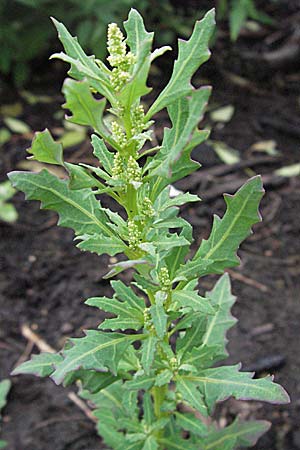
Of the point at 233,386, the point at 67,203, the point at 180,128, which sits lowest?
the point at 233,386

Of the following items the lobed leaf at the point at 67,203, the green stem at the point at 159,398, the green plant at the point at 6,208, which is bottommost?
the green plant at the point at 6,208

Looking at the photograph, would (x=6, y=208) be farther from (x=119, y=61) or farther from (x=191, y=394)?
(x=119, y=61)

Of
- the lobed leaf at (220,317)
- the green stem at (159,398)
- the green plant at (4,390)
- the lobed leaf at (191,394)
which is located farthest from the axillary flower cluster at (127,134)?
the green plant at (4,390)

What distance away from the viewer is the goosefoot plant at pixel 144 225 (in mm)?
1263

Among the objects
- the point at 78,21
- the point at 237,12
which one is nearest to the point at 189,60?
the point at 237,12

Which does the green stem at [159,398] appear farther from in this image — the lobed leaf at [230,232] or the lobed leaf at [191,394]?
the lobed leaf at [230,232]

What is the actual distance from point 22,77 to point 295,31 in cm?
187

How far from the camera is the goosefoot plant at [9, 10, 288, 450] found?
126 cm

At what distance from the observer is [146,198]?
144cm

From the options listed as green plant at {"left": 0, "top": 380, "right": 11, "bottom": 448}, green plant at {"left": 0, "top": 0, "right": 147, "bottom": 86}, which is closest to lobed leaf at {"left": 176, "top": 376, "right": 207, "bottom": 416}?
green plant at {"left": 0, "top": 380, "right": 11, "bottom": 448}

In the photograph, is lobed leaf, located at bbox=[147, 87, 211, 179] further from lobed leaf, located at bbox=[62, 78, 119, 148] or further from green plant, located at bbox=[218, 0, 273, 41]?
green plant, located at bbox=[218, 0, 273, 41]

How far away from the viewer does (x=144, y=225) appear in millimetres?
1486

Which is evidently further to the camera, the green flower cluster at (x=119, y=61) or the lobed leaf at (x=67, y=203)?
the lobed leaf at (x=67, y=203)

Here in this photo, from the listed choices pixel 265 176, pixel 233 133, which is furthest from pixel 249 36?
pixel 265 176
